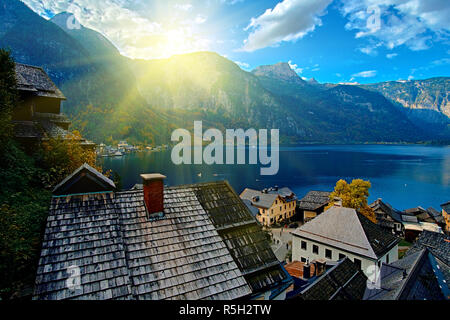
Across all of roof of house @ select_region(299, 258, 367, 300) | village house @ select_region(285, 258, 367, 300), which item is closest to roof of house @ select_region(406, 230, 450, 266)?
roof of house @ select_region(299, 258, 367, 300)

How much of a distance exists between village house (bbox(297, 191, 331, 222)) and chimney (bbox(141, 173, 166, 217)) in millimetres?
50686

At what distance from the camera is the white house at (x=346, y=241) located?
81.9 ft

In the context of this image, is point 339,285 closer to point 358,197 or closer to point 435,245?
point 435,245

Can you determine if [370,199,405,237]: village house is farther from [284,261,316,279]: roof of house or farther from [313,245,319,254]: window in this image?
[284,261,316,279]: roof of house

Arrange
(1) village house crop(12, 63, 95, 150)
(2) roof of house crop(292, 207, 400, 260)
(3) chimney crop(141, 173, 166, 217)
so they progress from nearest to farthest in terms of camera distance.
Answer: (3) chimney crop(141, 173, 166, 217) → (1) village house crop(12, 63, 95, 150) → (2) roof of house crop(292, 207, 400, 260)

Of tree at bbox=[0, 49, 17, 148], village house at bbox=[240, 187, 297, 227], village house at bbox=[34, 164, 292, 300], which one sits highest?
tree at bbox=[0, 49, 17, 148]

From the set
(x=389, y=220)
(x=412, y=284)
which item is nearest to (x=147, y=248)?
(x=412, y=284)

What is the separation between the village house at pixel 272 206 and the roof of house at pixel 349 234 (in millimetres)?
23991

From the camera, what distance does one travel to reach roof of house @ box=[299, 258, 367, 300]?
15398 mm

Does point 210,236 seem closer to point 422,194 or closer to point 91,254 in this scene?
point 91,254

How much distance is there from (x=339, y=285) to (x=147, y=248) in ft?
49.3

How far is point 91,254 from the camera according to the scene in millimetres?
8023
